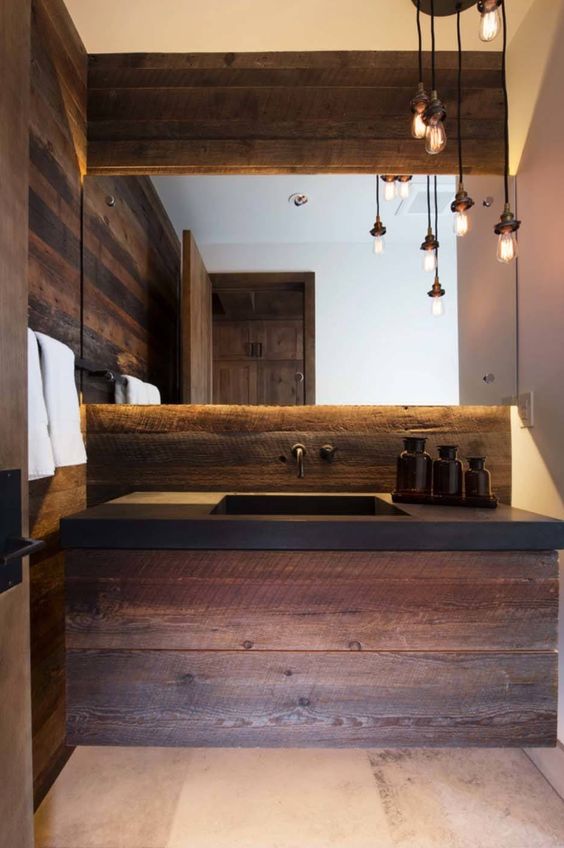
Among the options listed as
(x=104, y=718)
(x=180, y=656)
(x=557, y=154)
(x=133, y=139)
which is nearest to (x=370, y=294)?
(x=557, y=154)

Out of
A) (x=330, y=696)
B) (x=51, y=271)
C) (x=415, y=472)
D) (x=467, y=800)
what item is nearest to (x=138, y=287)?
(x=51, y=271)

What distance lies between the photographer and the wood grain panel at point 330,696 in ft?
3.18

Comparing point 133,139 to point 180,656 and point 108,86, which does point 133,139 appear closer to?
point 108,86

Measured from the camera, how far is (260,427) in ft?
5.11

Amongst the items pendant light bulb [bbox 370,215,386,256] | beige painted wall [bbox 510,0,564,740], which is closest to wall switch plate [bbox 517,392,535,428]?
beige painted wall [bbox 510,0,564,740]

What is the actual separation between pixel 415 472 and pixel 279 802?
101cm

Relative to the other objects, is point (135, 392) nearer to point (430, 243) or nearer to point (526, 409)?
point (430, 243)

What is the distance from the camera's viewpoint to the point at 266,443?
5.08 feet

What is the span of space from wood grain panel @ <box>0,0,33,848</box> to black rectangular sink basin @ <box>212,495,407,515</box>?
735mm

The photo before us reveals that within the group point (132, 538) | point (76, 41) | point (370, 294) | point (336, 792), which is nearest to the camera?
point (132, 538)

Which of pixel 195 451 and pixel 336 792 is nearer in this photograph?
pixel 336 792

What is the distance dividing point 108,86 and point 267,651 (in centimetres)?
186

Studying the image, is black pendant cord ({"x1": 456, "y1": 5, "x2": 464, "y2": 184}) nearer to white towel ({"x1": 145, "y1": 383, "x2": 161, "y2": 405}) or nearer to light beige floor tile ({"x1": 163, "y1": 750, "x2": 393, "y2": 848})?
white towel ({"x1": 145, "y1": 383, "x2": 161, "y2": 405})

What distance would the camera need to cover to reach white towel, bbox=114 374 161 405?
1.53 metres
